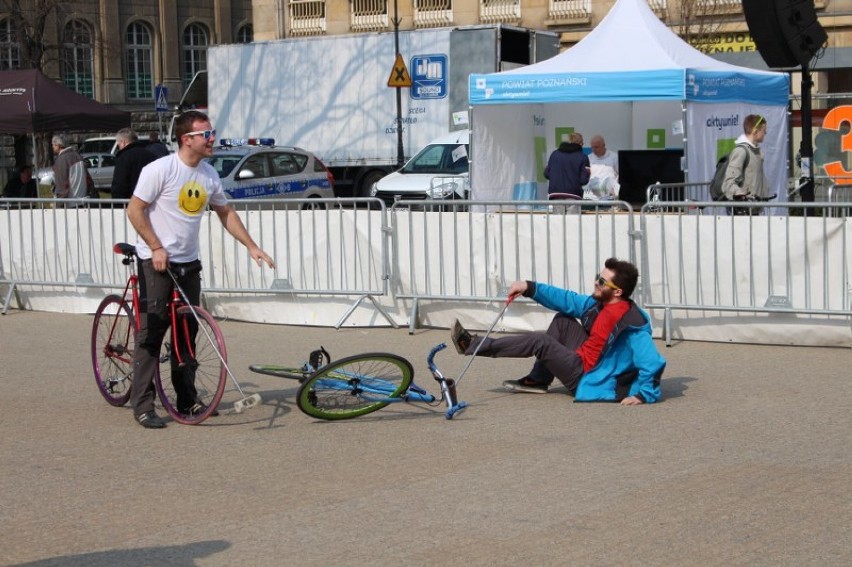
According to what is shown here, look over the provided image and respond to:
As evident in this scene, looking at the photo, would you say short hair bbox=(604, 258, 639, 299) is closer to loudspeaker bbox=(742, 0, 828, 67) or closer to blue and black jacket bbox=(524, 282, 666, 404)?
blue and black jacket bbox=(524, 282, 666, 404)

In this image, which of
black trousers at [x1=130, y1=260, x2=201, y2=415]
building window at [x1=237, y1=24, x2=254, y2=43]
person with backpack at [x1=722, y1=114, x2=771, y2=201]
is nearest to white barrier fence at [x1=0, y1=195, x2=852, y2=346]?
person with backpack at [x1=722, y1=114, x2=771, y2=201]

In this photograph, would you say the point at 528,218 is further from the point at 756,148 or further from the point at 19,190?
the point at 19,190

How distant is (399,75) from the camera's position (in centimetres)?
2667

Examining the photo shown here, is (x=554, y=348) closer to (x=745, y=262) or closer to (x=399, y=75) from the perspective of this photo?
(x=745, y=262)

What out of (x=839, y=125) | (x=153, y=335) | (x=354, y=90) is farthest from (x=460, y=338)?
(x=354, y=90)

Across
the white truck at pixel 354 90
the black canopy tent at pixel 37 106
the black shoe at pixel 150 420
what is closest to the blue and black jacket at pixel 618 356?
the black shoe at pixel 150 420

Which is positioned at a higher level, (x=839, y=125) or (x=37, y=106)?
(x=37, y=106)

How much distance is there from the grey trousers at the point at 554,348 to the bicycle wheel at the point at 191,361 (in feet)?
5.07

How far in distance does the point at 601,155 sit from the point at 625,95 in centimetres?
264

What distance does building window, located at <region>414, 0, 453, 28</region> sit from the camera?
4047 cm

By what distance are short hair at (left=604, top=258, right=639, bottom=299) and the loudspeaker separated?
21.9 feet

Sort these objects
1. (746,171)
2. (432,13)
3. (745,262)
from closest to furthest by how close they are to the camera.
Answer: (745,262) < (746,171) < (432,13)

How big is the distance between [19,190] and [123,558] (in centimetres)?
1621

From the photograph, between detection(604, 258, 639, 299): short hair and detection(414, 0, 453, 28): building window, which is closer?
detection(604, 258, 639, 299): short hair
